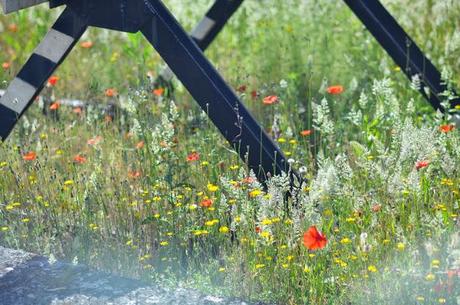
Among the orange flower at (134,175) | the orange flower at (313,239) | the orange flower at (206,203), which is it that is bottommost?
the orange flower at (134,175)

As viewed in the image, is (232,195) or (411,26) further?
(411,26)

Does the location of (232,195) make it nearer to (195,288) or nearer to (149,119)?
(195,288)

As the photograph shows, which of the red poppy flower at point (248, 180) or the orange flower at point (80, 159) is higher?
the red poppy flower at point (248, 180)

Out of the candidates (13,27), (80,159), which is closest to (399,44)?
(80,159)

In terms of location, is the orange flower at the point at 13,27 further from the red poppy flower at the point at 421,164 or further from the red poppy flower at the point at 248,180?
the red poppy flower at the point at 421,164

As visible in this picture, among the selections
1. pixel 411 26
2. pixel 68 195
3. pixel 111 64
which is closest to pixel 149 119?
pixel 68 195

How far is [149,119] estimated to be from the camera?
17.9ft

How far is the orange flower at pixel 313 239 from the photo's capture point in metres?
4.01

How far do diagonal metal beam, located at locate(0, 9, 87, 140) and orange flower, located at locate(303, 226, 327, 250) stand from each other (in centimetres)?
169

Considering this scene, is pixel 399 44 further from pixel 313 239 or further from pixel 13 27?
pixel 13 27

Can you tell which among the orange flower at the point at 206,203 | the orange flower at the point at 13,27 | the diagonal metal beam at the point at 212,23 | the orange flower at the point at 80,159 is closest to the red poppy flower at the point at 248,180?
the orange flower at the point at 206,203

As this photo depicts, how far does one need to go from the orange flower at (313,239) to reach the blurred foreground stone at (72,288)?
434 mm

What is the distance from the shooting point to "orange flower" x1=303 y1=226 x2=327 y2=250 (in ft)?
13.1

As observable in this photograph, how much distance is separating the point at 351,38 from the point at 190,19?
1515mm
